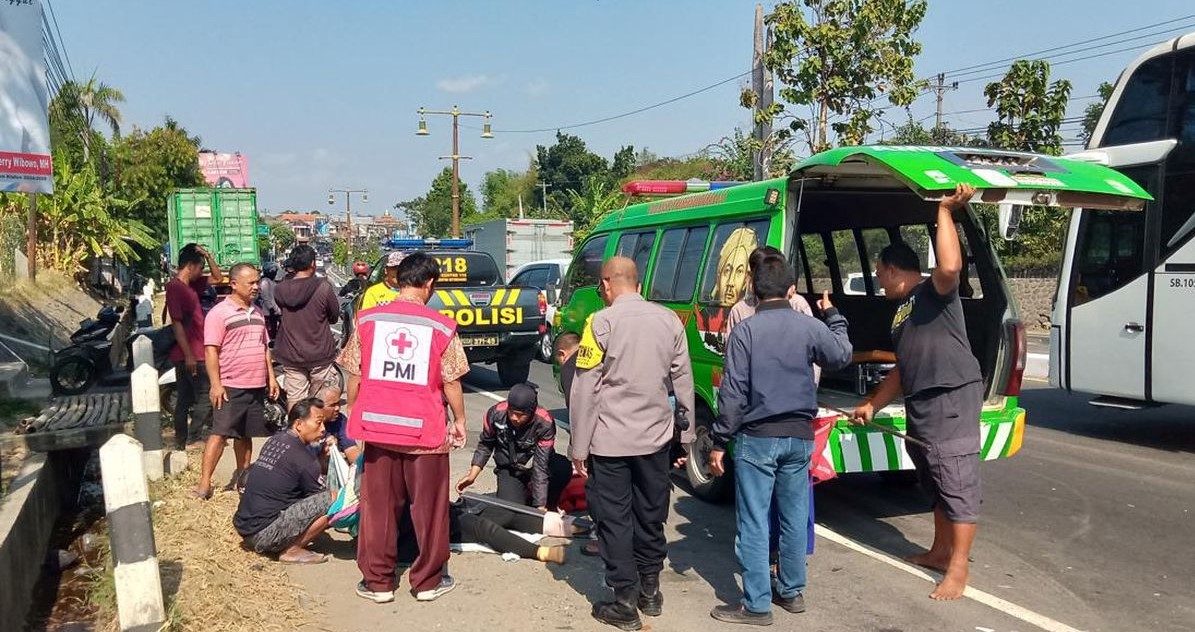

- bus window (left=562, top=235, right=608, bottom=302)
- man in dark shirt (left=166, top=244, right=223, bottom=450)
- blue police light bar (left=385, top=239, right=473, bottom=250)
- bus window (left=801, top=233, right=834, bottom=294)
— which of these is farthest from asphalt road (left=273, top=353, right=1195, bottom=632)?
blue police light bar (left=385, top=239, right=473, bottom=250)

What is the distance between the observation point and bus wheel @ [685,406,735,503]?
647 centimetres

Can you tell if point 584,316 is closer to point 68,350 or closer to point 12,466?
point 12,466

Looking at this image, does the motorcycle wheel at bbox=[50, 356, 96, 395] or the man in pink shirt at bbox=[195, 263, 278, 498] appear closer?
the man in pink shirt at bbox=[195, 263, 278, 498]

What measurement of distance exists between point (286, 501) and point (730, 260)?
323cm

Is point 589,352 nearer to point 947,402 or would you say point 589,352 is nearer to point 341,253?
point 947,402

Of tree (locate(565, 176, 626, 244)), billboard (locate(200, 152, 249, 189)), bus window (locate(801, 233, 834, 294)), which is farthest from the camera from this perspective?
billboard (locate(200, 152, 249, 189))

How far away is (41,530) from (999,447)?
5.92 metres

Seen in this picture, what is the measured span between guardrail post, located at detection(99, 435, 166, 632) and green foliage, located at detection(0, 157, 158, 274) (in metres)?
19.4

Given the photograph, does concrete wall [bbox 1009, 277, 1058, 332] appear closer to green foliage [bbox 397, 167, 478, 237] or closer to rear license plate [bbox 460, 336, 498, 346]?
rear license plate [bbox 460, 336, 498, 346]

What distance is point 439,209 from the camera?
67625mm

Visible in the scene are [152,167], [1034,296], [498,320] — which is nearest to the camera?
[498,320]

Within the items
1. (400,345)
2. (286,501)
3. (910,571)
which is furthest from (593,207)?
(400,345)

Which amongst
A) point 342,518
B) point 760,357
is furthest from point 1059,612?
point 342,518

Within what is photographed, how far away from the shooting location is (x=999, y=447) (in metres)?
5.98
